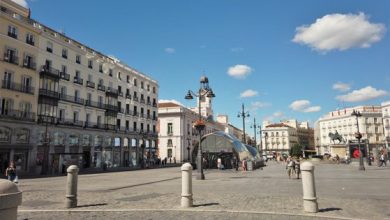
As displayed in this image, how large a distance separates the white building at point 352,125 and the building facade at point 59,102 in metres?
71.3

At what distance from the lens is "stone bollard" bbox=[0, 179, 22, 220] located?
3.46m

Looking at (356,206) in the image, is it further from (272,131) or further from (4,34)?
(272,131)

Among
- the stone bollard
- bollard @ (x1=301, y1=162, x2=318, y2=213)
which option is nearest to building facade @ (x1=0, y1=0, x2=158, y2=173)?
bollard @ (x1=301, y1=162, x2=318, y2=213)

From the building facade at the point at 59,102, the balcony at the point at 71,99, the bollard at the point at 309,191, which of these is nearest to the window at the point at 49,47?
the building facade at the point at 59,102

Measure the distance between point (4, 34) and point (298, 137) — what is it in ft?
498

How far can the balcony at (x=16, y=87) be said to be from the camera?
37.6 meters

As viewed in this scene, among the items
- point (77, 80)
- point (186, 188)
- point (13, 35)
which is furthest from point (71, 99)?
point (186, 188)

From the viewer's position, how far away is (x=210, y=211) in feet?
30.6

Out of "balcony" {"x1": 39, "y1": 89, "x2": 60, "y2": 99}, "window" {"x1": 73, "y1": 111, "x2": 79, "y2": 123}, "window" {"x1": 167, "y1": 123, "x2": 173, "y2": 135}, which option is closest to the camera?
"balcony" {"x1": 39, "y1": 89, "x2": 60, "y2": 99}

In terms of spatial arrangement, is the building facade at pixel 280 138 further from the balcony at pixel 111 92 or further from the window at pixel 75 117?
the window at pixel 75 117

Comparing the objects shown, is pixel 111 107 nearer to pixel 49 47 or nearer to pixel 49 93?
pixel 49 93

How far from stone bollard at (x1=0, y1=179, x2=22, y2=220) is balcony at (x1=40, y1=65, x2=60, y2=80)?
42.3 metres

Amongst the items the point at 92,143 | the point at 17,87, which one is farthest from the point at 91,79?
the point at 17,87

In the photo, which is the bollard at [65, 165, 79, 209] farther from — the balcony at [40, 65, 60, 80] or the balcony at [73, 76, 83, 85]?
the balcony at [73, 76, 83, 85]
